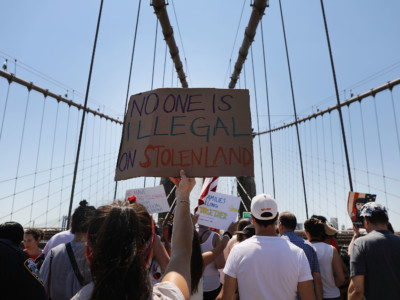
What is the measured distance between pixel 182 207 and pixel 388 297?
Result: 1689 millimetres

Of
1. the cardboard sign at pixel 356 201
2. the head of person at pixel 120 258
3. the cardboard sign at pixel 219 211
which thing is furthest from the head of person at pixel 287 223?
the cardboard sign at pixel 356 201

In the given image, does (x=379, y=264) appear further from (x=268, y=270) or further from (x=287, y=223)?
(x=268, y=270)

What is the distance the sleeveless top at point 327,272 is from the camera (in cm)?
263

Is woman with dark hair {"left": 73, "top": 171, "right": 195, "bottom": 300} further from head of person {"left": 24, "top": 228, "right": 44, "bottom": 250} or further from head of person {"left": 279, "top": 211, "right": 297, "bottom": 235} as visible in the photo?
head of person {"left": 24, "top": 228, "right": 44, "bottom": 250}

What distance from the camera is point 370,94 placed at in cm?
1944

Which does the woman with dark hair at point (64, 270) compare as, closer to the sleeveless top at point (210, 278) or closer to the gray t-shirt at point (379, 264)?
the sleeveless top at point (210, 278)

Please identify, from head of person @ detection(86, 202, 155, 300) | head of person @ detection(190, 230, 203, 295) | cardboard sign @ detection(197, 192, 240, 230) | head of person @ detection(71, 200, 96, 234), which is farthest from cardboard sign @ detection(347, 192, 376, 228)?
head of person @ detection(86, 202, 155, 300)

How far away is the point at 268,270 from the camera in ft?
6.08

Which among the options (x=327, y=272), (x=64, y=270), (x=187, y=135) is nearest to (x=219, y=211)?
(x=327, y=272)

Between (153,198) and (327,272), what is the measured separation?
12.1 feet

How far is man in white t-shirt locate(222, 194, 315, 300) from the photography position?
1836 mm

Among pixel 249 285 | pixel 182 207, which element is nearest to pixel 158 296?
pixel 182 207

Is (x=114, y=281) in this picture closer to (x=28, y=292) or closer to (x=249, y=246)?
(x=28, y=292)

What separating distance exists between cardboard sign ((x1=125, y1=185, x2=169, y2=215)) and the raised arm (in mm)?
4275
